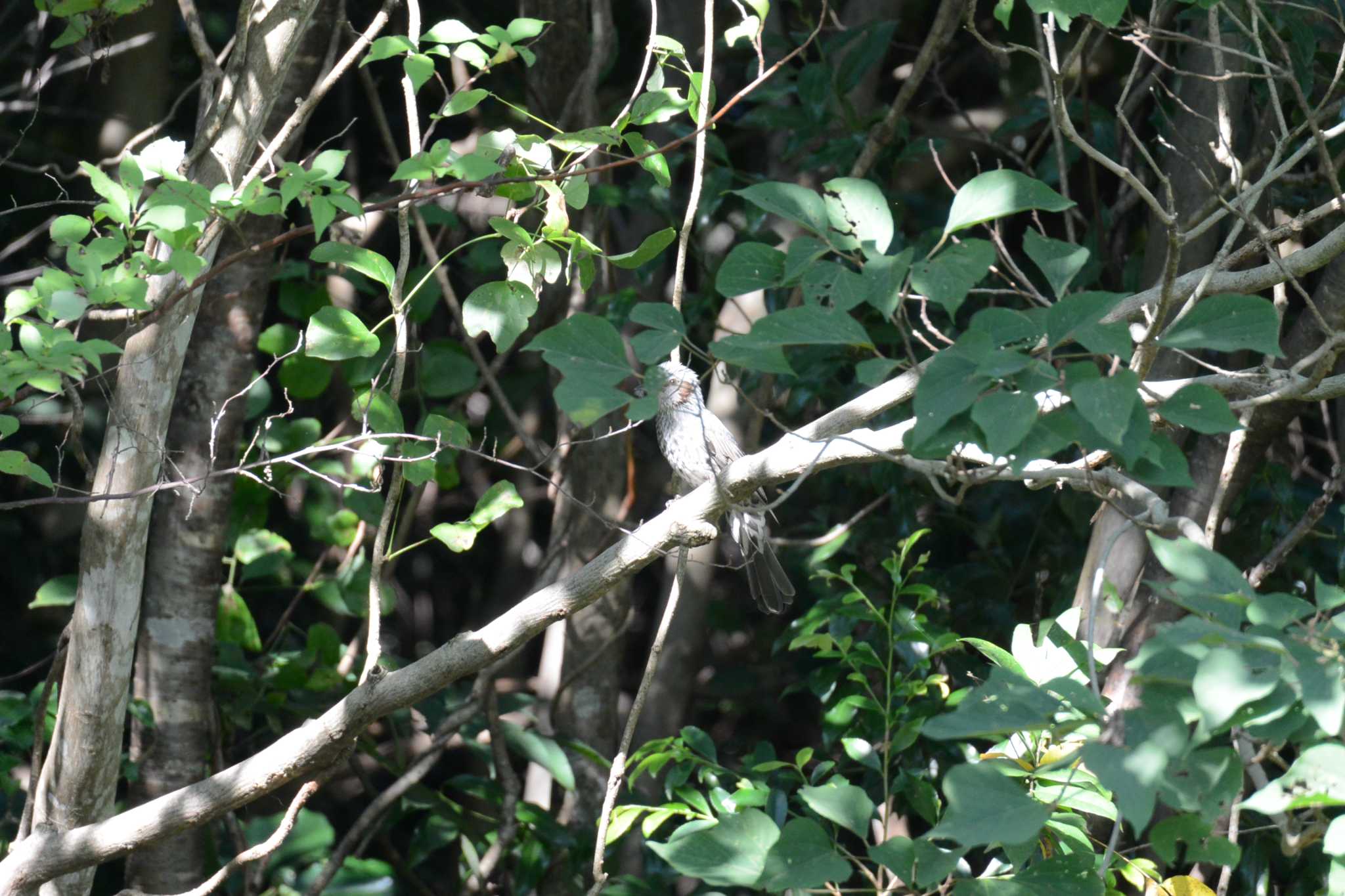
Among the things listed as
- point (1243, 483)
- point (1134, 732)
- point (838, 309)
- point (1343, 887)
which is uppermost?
point (838, 309)

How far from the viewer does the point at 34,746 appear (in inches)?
97.2

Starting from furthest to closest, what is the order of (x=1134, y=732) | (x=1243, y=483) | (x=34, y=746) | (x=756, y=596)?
(x=756, y=596), (x=1243, y=483), (x=34, y=746), (x=1134, y=732)

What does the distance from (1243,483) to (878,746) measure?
105 centimetres

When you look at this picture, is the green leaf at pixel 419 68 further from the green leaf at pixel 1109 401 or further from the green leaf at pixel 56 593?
the green leaf at pixel 56 593

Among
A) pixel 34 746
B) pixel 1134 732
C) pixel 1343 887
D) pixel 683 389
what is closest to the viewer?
pixel 1134 732

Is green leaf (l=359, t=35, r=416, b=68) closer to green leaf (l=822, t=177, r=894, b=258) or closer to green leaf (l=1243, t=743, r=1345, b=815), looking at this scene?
green leaf (l=822, t=177, r=894, b=258)

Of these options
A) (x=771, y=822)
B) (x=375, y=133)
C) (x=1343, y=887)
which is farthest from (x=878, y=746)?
(x=375, y=133)

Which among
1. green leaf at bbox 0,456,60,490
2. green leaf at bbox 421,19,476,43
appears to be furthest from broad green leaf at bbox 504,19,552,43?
green leaf at bbox 0,456,60,490

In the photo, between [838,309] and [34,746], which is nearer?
[838,309]

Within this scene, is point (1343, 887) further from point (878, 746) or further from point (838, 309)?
point (878, 746)

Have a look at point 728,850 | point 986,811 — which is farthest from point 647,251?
point 986,811

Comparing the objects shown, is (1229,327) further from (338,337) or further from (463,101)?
(338,337)

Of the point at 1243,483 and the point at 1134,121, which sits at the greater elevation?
the point at 1134,121

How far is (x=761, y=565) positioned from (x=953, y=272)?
220 centimetres
